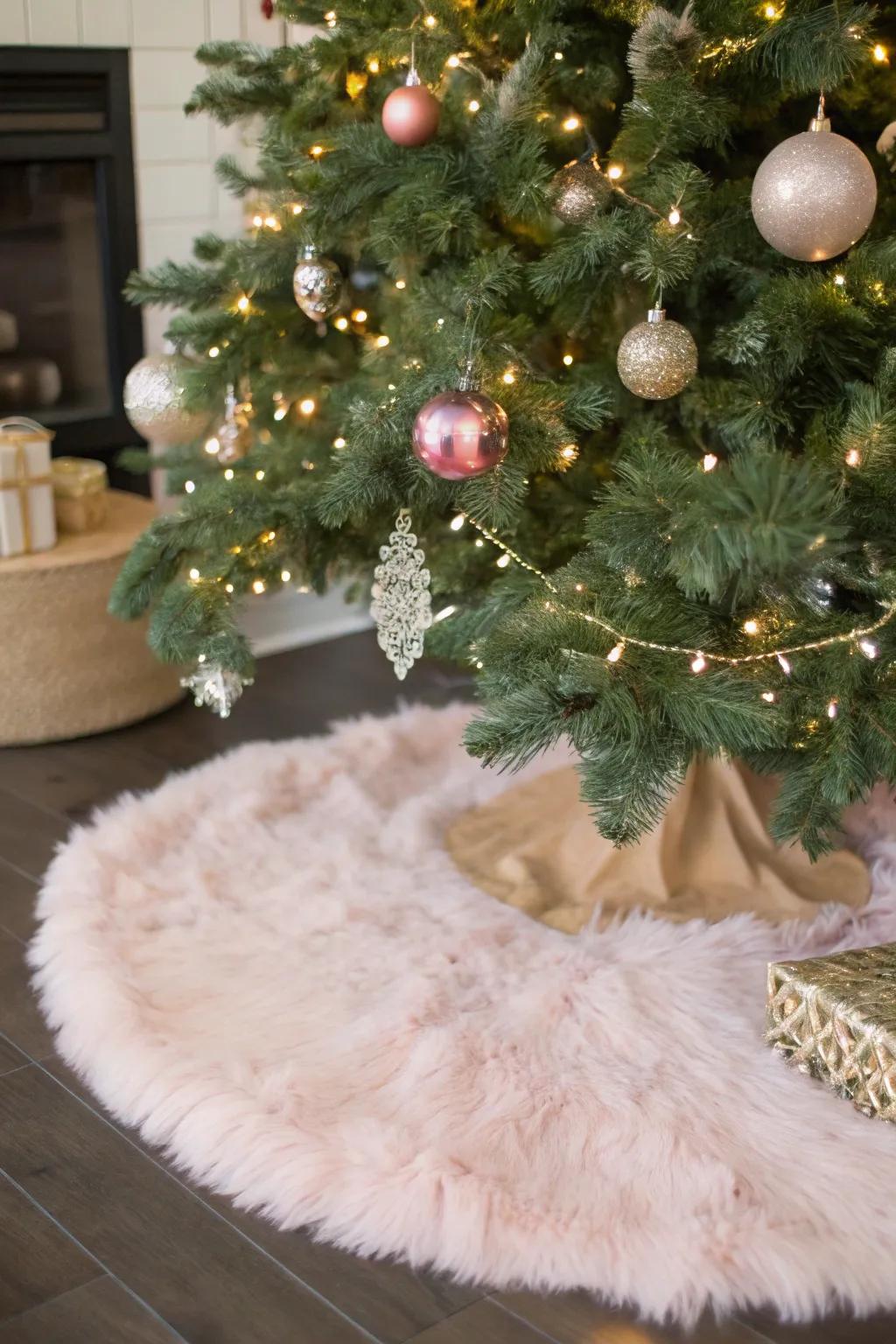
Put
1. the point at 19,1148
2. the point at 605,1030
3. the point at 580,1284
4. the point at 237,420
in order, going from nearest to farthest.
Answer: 1. the point at 580,1284
2. the point at 19,1148
3. the point at 605,1030
4. the point at 237,420

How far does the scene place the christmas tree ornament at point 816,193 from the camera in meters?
1.22

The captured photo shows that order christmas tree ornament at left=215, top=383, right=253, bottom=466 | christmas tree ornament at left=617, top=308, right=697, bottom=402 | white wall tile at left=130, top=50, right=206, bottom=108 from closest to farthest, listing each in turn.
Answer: christmas tree ornament at left=617, top=308, right=697, bottom=402, christmas tree ornament at left=215, top=383, right=253, bottom=466, white wall tile at left=130, top=50, right=206, bottom=108

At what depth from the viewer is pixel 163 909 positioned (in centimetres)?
168

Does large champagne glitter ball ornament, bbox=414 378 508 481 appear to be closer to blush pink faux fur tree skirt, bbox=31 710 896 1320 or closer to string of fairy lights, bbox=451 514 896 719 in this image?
string of fairy lights, bbox=451 514 896 719

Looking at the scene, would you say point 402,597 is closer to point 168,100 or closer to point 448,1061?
point 448,1061

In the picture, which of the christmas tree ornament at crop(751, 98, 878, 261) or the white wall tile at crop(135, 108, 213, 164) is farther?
the white wall tile at crop(135, 108, 213, 164)

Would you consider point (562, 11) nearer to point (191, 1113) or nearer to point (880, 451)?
point (880, 451)

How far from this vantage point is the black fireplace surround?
7.52 feet

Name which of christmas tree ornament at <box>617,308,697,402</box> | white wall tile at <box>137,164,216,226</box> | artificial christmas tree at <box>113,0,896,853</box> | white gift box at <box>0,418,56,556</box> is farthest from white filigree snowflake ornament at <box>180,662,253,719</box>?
white wall tile at <box>137,164,216,226</box>

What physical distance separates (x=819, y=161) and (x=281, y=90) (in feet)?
2.42

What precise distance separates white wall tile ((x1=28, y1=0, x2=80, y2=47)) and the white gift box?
61 cm

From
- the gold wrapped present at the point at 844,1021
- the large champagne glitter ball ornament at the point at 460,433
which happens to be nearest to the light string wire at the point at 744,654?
the large champagne glitter ball ornament at the point at 460,433

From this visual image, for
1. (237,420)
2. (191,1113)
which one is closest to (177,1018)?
(191,1113)

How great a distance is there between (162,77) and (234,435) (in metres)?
0.89
